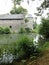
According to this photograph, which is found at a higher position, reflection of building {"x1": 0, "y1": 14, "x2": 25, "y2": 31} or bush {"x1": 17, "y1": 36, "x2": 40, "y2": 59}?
bush {"x1": 17, "y1": 36, "x2": 40, "y2": 59}

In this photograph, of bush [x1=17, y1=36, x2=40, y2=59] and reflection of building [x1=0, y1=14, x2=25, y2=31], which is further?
reflection of building [x1=0, y1=14, x2=25, y2=31]

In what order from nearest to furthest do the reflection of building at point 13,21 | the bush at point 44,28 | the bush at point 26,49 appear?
the bush at point 26,49
the bush at point 44,28
the reflection of building at point 13,21

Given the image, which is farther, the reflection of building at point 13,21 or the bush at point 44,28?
the reflection of building at point 13,21

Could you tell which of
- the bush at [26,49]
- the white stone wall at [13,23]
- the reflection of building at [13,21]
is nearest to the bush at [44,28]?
the bush at [26,49]

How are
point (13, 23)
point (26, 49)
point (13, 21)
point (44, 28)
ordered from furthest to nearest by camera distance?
1. point (13, 21)
2. point (13, 23)
3. point (44, 28)
4. point (26, 49)

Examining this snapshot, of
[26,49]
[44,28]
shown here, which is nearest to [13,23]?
[44,28]

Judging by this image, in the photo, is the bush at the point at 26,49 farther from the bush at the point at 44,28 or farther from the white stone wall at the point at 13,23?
the white stone wall at the point at 13,23

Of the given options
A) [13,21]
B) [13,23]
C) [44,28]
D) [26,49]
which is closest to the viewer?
[26,49]

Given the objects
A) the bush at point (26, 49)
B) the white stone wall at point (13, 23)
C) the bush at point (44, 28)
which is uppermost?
the bush at point (26, 49)

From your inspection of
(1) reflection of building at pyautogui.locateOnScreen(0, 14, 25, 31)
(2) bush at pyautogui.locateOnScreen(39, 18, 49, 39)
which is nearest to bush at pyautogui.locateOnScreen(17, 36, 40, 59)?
(2) bush at pyautogui.locateOnScreen(39, 18, 49, 39)

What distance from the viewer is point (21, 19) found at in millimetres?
54156

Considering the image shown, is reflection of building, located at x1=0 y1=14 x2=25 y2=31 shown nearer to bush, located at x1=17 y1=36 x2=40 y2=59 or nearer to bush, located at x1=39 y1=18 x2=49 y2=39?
bush, located at x1=39 y1=18 x2=49 y2=39

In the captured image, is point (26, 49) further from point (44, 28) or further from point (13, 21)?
point (13, 21)

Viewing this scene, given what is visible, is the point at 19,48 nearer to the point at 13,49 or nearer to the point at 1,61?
the point at 13,49
